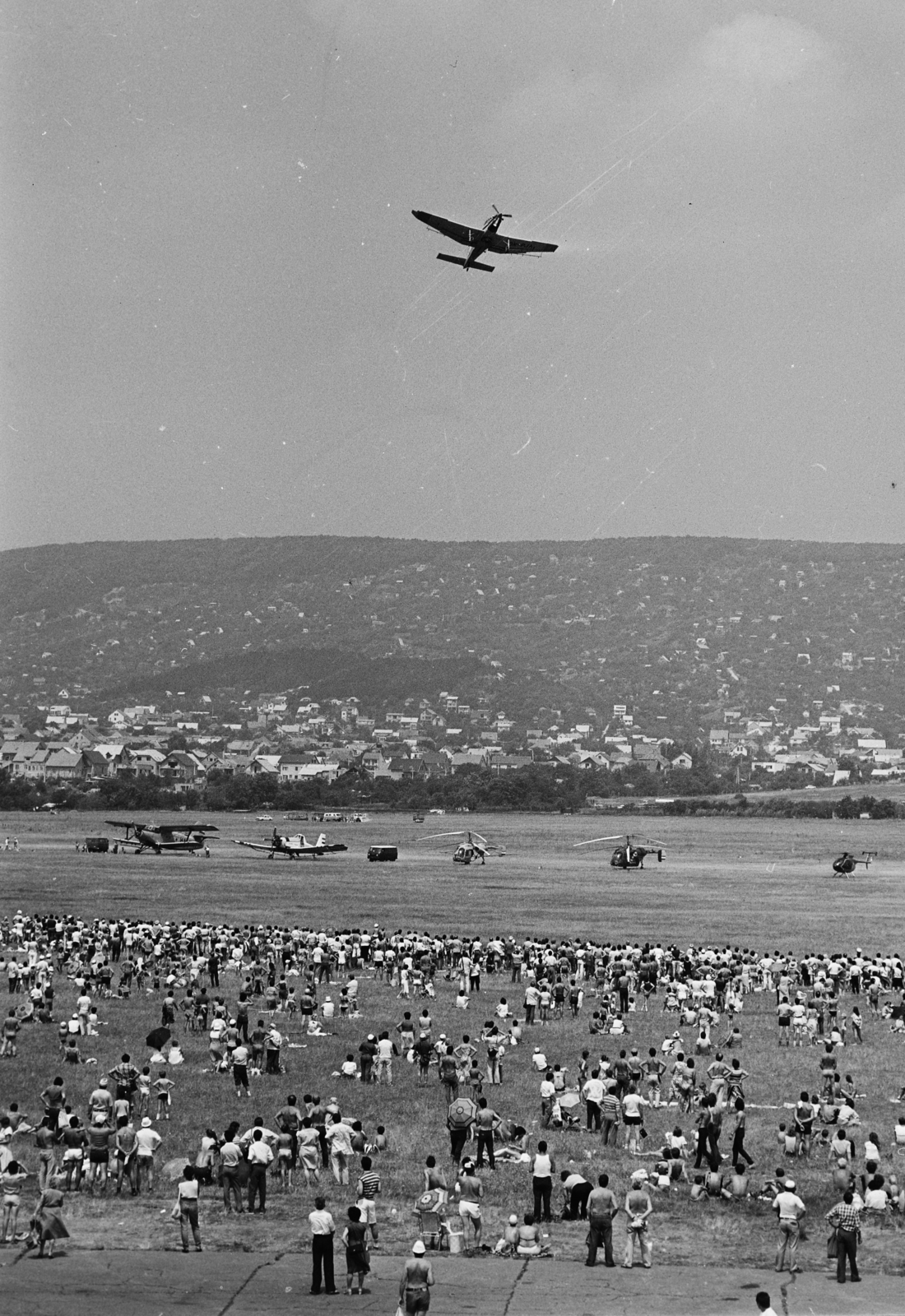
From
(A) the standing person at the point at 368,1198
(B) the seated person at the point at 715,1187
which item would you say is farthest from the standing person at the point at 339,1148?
(B) the seated person at the point at 715,1187

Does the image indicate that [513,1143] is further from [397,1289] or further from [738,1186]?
[397,1289]

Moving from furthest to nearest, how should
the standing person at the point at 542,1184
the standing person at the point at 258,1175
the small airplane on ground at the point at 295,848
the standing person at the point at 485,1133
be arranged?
the small airplane on ground at the point at 295,848 → the standing person at the point at 485,1133 → the standing person at the point at 258,1175 → the standing person at the point at 542,1184

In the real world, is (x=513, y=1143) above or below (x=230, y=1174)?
below

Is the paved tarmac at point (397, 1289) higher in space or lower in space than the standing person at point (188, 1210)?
lower

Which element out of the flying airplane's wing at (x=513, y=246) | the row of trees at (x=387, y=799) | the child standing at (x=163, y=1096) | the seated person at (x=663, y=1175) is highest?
the flying airplane's wing at (x=513, y=246)

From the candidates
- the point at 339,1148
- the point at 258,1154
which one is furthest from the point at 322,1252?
the point at 339,1148

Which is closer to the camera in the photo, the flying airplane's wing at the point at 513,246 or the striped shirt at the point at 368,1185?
the striped shirt at the point at 368,1185

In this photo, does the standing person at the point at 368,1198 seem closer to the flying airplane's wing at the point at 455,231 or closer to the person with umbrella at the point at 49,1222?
the person with umbrella at the point at 49,1222

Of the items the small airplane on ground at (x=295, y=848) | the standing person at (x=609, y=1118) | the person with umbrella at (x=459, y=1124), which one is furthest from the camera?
the small airplane on ground at (x=295, y=848)
